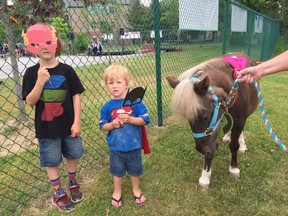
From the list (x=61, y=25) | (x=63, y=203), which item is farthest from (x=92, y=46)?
(x=63, y=203)

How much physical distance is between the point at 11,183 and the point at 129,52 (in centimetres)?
241

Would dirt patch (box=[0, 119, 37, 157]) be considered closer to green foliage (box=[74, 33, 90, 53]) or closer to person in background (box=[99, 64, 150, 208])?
green foliage (box=[74, 33, 90, 53])

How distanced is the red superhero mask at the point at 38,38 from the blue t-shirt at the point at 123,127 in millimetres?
703

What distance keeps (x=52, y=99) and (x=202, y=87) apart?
1.23 meters

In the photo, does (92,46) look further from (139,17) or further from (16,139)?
(16,139)

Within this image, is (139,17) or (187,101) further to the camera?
(139,17)

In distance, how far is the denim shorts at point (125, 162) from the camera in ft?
8.10

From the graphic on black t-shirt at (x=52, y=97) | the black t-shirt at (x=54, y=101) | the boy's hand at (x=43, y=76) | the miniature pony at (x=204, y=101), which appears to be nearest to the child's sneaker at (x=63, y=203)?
the black t-shirt at (x=54, y=101)

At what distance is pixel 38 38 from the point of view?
199 centimetres

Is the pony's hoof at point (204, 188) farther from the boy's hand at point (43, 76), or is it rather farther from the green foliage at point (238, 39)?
the green foliage at point (238, 39)

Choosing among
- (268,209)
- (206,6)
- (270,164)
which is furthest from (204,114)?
(206,6)

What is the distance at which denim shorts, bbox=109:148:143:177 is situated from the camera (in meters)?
2.47

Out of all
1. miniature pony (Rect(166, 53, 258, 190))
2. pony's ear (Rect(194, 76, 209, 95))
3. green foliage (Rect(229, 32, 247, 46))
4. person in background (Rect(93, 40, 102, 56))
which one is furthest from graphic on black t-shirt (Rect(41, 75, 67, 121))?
green foliage (Rect(229, 32, 247, 46))

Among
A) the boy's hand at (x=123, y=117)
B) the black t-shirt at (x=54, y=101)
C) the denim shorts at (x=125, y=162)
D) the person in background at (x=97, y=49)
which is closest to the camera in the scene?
the black t-shirt at (x=54, y=101)
